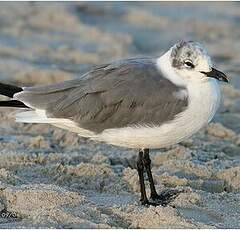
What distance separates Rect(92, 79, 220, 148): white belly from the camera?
444 cm

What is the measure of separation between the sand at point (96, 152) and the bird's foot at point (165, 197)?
7cm

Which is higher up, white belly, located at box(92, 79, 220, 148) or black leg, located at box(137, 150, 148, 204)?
white belly, located at box(92, 79, 220, 148)

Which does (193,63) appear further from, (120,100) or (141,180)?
(141,180)

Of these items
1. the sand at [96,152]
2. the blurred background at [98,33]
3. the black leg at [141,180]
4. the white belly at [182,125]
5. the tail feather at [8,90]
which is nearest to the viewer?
the sand at [96,152]

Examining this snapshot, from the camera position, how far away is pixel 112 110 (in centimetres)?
454

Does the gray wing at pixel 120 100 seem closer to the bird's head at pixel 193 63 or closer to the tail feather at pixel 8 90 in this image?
the bird's head at pixel 193 63

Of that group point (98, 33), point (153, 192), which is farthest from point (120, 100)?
point (98, 33)

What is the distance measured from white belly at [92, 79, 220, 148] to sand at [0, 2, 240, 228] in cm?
43

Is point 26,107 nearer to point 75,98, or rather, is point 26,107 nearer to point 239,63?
point 75,98

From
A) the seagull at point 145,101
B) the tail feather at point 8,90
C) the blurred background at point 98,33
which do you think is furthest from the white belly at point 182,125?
the blurred background at point 98,33

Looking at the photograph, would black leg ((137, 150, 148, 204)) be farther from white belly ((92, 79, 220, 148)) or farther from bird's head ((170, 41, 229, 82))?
bird's head ((170, 41, 229, 82))

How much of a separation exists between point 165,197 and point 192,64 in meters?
0.94

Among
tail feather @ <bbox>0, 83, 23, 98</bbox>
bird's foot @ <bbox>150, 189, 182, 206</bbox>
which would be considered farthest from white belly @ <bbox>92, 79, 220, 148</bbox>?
tail feather @ <bbox>0, 83, 23, 98</bbox>

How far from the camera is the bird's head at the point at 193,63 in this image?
177 inches
